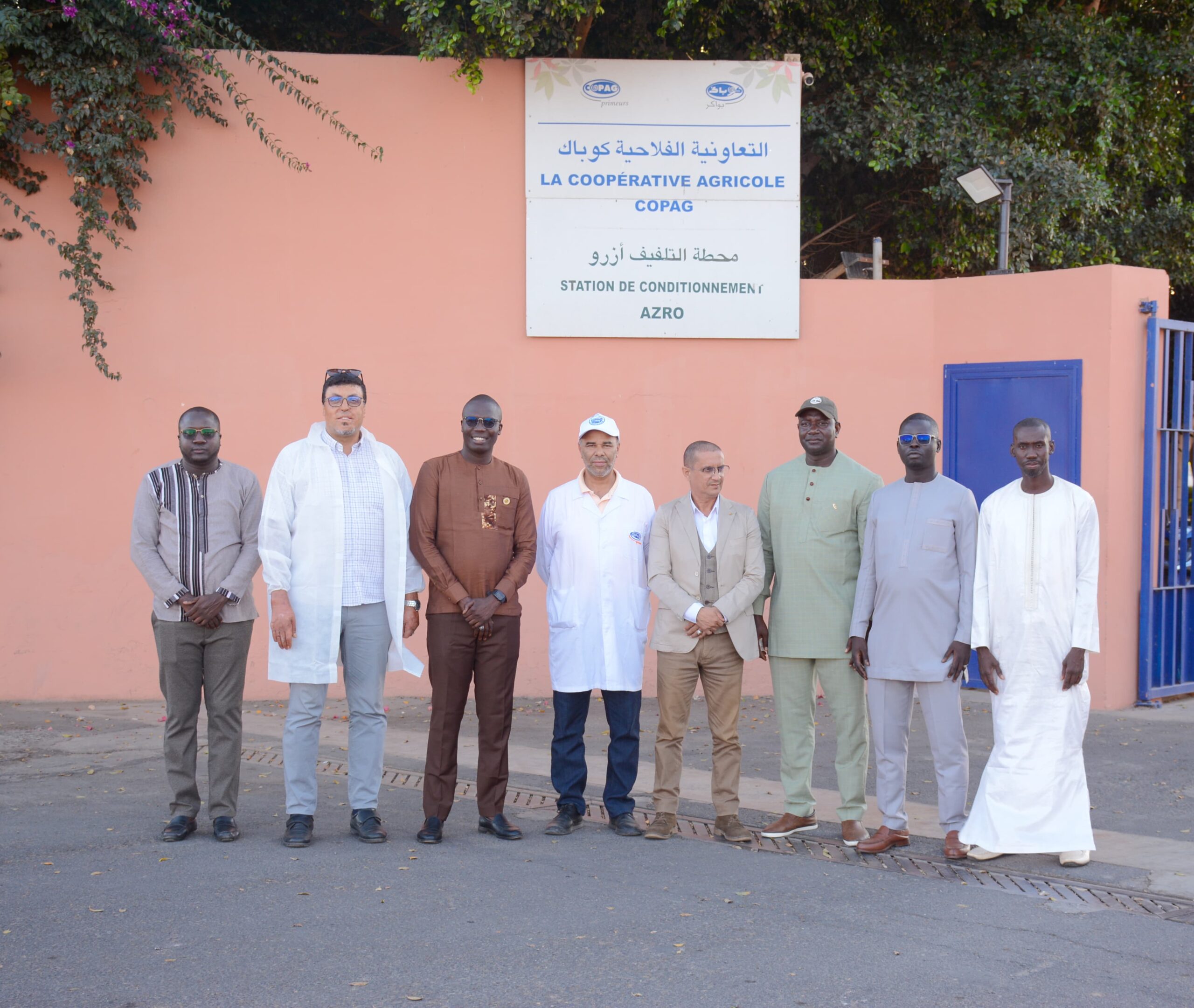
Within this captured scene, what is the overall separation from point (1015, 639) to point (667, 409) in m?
4.46

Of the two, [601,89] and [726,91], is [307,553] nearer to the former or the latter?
[601,89]

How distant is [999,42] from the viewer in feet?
40.2

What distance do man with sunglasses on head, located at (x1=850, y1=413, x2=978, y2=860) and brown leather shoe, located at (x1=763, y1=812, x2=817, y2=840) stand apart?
345mm

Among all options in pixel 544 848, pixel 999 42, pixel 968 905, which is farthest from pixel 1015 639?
pixel 999 42

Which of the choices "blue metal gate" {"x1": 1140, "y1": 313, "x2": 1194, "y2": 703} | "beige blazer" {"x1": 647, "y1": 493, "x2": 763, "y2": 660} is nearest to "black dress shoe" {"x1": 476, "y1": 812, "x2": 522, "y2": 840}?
"beige blazer" {"x1": 647, "y1": 493, "x2": 763, "y2": 660}

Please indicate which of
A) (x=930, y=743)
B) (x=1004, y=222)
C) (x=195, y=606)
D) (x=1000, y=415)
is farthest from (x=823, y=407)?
(x=1004, y=222)

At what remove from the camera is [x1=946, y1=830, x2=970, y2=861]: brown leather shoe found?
5488mm

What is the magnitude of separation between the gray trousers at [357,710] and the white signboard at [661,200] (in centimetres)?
403

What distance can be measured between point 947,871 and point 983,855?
0.77 ft

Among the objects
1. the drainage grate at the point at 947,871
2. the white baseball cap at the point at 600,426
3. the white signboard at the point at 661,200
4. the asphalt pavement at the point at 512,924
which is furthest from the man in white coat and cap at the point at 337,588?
the white signboard at the point at 661,200

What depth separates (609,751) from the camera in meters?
5.91

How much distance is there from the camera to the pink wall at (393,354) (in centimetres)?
906

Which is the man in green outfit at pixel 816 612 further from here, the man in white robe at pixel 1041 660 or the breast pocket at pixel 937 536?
the man in white robe at pixel 1041 660

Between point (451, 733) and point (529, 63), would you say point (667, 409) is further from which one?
point (451, 733)
